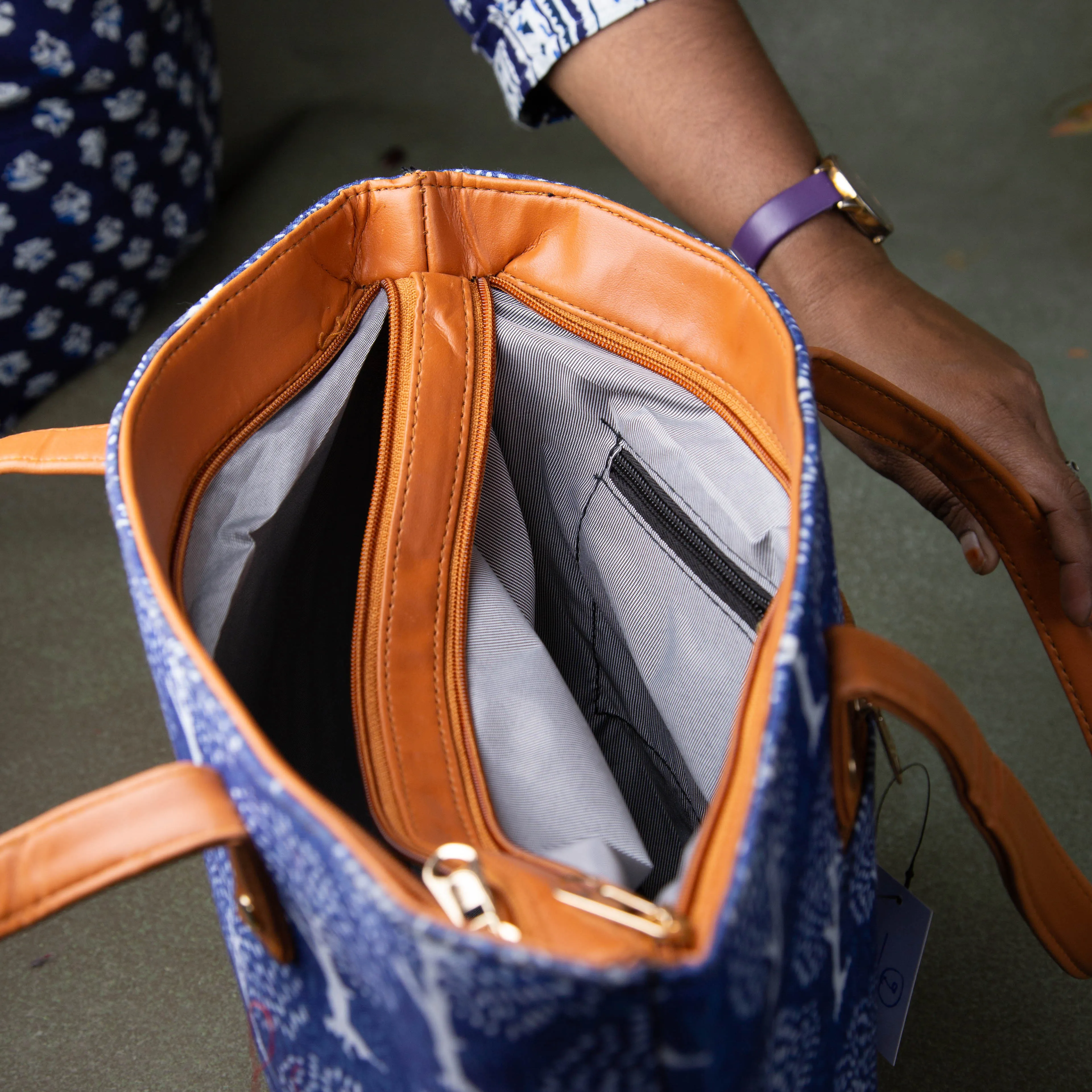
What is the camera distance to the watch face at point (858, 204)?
2.07 ft

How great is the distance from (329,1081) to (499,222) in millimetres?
387

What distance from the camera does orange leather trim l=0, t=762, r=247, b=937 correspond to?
314 mm

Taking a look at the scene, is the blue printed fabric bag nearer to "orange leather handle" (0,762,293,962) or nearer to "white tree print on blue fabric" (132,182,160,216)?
"orange leather handle" (0,762,293,962)

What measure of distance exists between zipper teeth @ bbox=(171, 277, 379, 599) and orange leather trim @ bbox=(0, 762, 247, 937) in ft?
0.32

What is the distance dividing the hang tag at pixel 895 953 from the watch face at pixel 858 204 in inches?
15.4

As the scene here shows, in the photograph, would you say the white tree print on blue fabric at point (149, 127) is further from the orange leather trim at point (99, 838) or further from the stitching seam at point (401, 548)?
the orange leather trim at point (99, 838)

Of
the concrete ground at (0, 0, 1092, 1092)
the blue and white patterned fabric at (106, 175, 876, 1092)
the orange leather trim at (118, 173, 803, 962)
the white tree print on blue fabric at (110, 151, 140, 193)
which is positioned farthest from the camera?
the white tree print on blue fabric at (110, 151, 140, 193)

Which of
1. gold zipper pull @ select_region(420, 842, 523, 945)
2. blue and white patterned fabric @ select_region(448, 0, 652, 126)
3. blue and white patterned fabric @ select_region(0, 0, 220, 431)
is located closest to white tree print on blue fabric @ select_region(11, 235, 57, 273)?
blue and white patterned fabric @ select_region(0, 0, 220, 431)

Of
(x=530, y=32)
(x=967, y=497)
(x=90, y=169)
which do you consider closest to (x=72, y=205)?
(x=90, y=169)

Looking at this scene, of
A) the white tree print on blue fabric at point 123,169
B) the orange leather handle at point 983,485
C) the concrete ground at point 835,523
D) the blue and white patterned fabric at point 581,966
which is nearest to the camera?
the blue and white patterned fabric at point 581,966

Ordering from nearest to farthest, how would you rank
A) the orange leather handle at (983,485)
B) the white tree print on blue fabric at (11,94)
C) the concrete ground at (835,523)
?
1. the orange leather handle at (983,485)
2. the concrete ground at (835,523)
3. the white tree print on blue fabric at (11,94)

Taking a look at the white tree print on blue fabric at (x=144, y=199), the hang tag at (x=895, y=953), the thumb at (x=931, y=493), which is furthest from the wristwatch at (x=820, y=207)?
the white tree print on blue fabric at (x=144, y=199)

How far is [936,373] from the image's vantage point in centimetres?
55

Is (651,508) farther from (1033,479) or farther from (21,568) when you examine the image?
(21,568)
